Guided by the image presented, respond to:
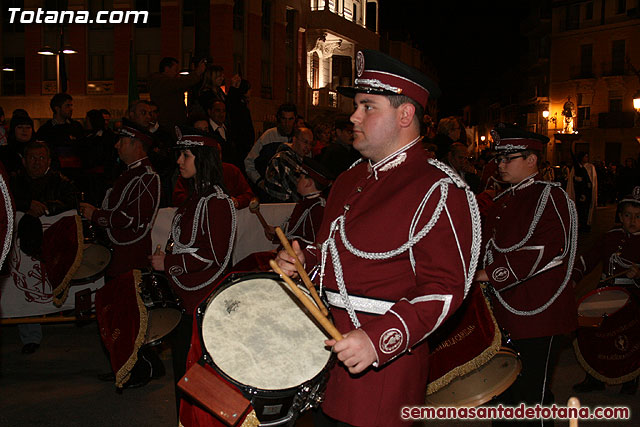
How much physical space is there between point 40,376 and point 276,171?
154 inches

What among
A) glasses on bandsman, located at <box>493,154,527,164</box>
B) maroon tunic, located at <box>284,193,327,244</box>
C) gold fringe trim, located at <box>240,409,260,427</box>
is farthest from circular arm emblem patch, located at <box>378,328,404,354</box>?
maroon tunic, located at <box>284,193,327,244</box>

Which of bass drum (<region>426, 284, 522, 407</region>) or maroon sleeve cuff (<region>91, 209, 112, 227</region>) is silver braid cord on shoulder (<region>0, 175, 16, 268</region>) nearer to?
bass drum (<region>426, 284, 522, 407</region>)

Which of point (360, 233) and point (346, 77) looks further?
point (346, 77)

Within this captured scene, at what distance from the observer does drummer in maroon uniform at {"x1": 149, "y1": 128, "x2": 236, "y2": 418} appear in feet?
16.4

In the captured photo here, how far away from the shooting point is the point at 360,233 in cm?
293

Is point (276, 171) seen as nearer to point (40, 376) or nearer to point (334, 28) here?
point (40, 376)

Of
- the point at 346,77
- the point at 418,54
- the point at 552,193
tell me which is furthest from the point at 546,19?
the point at 552,193

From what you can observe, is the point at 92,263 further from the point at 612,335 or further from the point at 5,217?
the point at 612,335

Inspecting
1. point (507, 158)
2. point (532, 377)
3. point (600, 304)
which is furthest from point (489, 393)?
point (600, 304)

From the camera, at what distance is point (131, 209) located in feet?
21.1

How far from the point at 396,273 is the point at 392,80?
82 centimetres

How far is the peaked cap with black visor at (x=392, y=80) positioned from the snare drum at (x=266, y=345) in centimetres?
97

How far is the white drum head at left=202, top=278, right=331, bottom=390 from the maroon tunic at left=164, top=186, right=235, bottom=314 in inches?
74.8

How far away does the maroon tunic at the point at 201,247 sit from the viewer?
4992 mm
